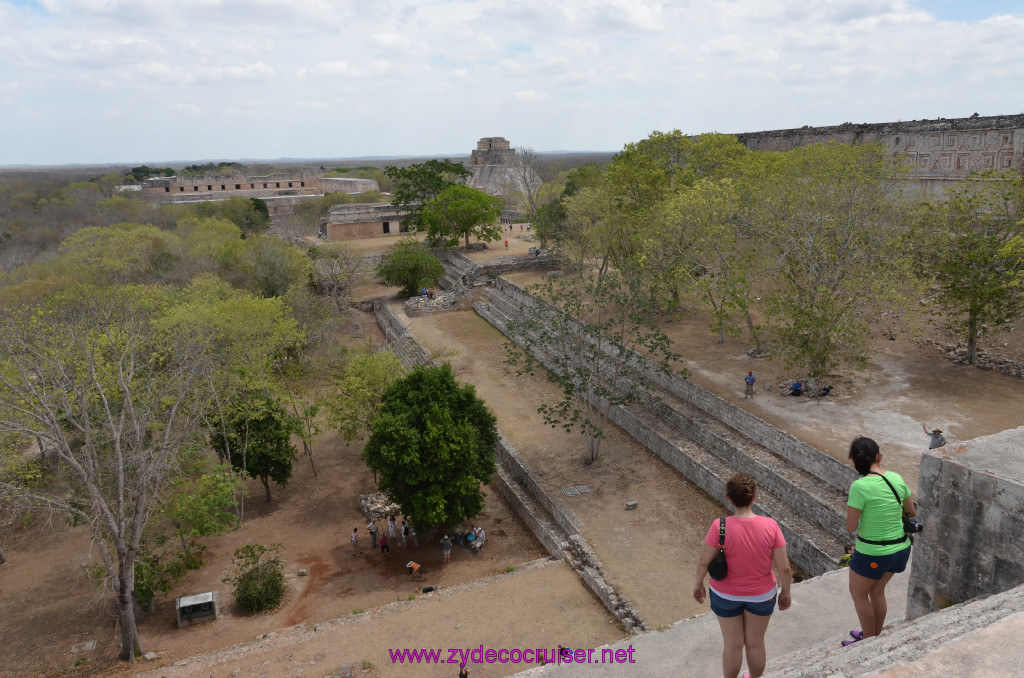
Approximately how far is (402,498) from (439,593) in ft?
6.86

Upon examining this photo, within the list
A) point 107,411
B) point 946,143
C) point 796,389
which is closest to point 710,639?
point 107,411

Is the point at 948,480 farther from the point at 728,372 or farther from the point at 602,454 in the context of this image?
the point at 728,372

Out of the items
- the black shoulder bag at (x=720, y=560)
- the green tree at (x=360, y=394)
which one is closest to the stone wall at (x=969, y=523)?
the black shoulder bag at (x=720, y=560)

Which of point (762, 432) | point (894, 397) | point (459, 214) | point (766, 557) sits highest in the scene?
point (459, 214)

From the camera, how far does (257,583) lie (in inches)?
398

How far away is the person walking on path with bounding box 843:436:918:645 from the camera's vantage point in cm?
373

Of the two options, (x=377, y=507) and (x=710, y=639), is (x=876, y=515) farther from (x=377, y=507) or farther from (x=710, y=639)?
(x=377, y=507)

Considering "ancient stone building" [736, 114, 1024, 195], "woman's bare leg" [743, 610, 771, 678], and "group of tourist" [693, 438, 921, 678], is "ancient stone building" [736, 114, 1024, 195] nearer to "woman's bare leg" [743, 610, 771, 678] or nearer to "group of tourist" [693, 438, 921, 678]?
"group of tourist" [693, 438, 921, 678]

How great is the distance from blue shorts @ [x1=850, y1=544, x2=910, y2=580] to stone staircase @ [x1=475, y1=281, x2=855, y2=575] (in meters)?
5.28

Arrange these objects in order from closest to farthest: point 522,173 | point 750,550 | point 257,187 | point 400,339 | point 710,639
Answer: point 750,550 < point 710,639 < point 400,339 < point 522,173 < point 257,187

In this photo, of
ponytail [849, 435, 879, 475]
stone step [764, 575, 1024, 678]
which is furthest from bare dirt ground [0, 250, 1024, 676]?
ponytail [849, 435, 879, 475]

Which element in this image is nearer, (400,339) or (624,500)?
(624,500)

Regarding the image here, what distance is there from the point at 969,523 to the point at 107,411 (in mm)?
9141

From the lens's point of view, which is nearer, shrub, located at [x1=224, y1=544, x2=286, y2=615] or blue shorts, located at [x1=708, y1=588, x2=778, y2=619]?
blue shorts, located at [x1=708, y1=588, x2=778, y2=619]
